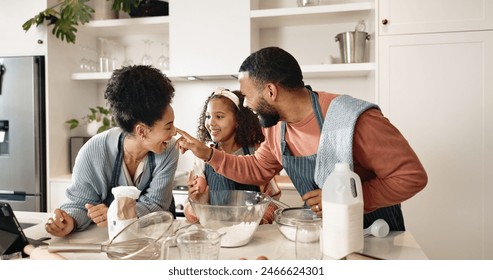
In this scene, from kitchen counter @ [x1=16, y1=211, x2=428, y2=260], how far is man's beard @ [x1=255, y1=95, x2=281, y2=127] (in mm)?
317

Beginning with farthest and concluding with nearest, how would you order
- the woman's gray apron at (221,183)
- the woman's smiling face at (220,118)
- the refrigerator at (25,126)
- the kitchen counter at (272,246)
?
the refrigerator at (25,126), the woman's smiling face at (220,118), the woman's gray apron at (221,183), the kitchen counter at (272,246)

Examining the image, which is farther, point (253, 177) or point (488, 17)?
point (488, 17)

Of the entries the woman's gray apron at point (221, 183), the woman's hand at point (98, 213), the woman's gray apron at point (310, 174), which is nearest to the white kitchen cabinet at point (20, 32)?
the woman's gray apron at point (221, 183)

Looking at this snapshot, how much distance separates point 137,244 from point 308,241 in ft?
1.33

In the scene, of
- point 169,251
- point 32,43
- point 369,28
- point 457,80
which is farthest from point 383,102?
point 32,43

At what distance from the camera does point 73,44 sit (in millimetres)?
2828

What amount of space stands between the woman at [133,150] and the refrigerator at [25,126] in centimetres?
143

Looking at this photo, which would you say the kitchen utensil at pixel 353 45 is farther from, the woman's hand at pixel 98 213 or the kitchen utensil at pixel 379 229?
the woman's hand at pixel 98 213

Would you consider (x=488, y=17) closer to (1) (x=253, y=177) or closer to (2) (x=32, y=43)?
(1) (x=253, y=177)

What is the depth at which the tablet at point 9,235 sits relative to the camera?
100cm

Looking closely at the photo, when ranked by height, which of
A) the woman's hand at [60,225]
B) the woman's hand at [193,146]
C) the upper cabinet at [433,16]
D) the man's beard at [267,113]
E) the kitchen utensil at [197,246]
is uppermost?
the upper cabinet at [433,16]

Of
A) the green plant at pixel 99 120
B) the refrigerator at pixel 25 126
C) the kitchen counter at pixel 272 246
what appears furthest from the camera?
the green plant at pixel 99 120

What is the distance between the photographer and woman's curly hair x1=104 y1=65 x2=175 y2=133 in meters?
1.34
